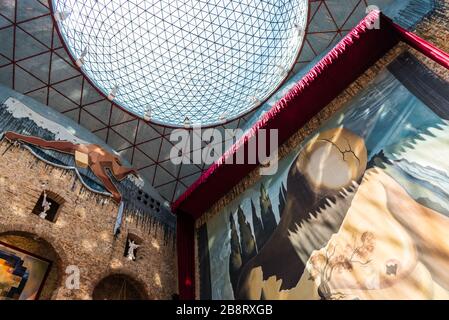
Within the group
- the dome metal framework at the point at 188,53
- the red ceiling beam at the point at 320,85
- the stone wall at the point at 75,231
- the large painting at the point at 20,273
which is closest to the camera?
the large painting at the point at 20,273

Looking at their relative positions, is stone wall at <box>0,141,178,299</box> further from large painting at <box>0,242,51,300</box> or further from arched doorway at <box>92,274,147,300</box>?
large painting at <box>0,242,51,300</box>

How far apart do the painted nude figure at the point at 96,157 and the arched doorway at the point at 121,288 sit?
318cm

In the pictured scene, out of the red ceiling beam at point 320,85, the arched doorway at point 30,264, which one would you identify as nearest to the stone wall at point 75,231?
the arched doorway at point 30,264

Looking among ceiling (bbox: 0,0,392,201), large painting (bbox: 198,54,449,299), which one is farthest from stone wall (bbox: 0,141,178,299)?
ceiling (bbox: 0,0,392,201)

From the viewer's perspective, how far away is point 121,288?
12.0 m

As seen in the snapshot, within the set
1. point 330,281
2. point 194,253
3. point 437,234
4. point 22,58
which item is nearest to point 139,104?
point 22,58

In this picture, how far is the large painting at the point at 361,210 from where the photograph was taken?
6785 millimetres

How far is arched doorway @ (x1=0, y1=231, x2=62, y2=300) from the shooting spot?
30.4 feet

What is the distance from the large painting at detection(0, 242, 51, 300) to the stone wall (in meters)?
0.43

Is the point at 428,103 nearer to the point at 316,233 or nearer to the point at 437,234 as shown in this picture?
the point at 437,234

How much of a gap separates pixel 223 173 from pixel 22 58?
10.1 meters

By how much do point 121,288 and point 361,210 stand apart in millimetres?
8915

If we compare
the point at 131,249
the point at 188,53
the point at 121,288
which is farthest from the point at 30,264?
the point at 188,53

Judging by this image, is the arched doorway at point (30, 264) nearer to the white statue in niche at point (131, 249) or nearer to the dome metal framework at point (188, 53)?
the white statue in niche at point (131, 249)
